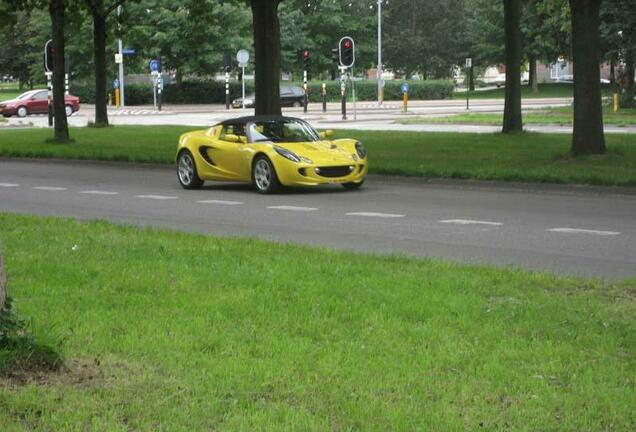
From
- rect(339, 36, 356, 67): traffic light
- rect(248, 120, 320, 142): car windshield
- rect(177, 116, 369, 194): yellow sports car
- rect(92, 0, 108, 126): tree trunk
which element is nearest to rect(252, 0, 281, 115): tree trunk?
rect(177, 116, 369, 194): yellow sports car

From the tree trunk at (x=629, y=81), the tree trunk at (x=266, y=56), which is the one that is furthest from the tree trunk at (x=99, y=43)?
the tree trunk at (x=629, y=81)

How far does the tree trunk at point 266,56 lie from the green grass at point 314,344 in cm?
1636

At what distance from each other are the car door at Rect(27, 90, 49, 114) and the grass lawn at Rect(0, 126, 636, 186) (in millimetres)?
25776

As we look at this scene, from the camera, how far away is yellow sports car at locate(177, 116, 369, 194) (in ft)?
61.2

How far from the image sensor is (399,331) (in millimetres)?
6855

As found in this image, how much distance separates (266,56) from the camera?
2622 cm

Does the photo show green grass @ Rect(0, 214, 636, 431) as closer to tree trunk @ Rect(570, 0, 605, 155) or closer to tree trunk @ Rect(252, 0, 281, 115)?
tree trunk @ Rect(570, 0, 605, 155)

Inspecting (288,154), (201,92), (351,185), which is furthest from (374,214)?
(201,92)

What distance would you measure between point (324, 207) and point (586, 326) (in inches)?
371

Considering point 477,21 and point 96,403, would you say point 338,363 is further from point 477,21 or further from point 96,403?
point 477,21

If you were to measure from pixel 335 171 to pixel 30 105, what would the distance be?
46.7 m

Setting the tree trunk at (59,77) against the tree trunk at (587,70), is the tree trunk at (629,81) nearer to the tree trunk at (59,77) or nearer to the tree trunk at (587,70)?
the tree trunk at (59,77)

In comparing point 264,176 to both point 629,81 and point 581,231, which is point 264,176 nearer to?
point 581,231

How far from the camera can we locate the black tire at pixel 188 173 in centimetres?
2009
